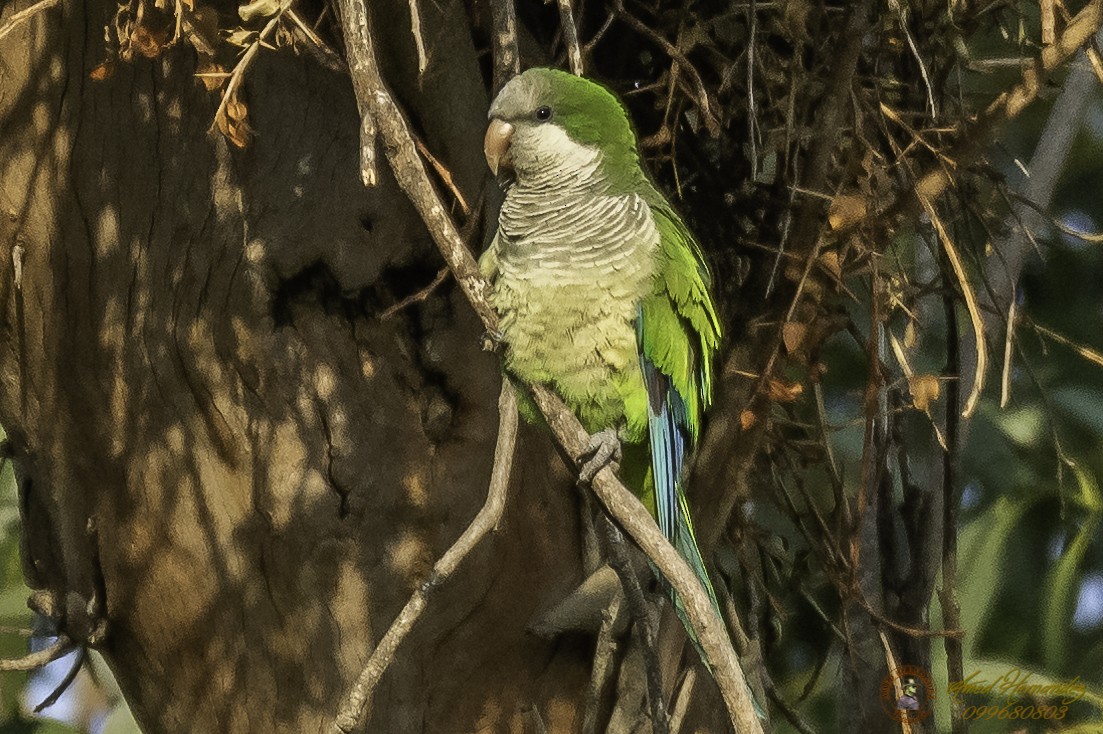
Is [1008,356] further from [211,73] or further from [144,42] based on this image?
[144,42]

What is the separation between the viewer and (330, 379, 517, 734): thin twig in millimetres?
1702

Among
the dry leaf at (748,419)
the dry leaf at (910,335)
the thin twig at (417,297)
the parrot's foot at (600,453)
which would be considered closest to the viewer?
the parrot's foot at (600,453)

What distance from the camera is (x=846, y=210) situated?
2.34 m

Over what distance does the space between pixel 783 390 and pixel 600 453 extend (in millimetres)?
Result: 443

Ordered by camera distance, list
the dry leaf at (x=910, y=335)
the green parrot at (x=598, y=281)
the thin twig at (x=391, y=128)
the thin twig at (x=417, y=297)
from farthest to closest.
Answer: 1. the dry leaf at (x=910, y=335)
2. the thin twig at (x=417, y=297)
3. the green parrot at (x=598, y=281)
4. the thin twig at (x=391, y=128)

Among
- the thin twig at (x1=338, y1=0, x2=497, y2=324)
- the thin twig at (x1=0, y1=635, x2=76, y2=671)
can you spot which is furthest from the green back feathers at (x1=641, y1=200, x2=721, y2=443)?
the thin twig at (x1=0, y1=635, x2=76, y2=671)

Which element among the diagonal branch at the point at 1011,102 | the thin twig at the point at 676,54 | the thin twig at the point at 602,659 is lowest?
the thin twig at the point at 602,659

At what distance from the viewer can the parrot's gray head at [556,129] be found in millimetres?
2283

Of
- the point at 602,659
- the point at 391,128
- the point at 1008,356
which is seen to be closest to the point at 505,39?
the point at 391,128

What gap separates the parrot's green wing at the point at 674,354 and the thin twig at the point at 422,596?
1.39 ft

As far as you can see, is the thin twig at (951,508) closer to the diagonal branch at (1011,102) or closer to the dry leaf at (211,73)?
the diagonal branch at (1011,102)

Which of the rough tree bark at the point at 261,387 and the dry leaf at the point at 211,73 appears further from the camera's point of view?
the rough tree bark at the point at 261,387

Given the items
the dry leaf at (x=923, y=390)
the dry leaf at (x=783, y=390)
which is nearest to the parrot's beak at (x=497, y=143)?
the dry leaf at (x=783, y=390)

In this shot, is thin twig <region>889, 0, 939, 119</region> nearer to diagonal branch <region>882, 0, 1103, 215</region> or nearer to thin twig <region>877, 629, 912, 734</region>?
diagonal branch <region>882, 0, 1103, 215</region>
